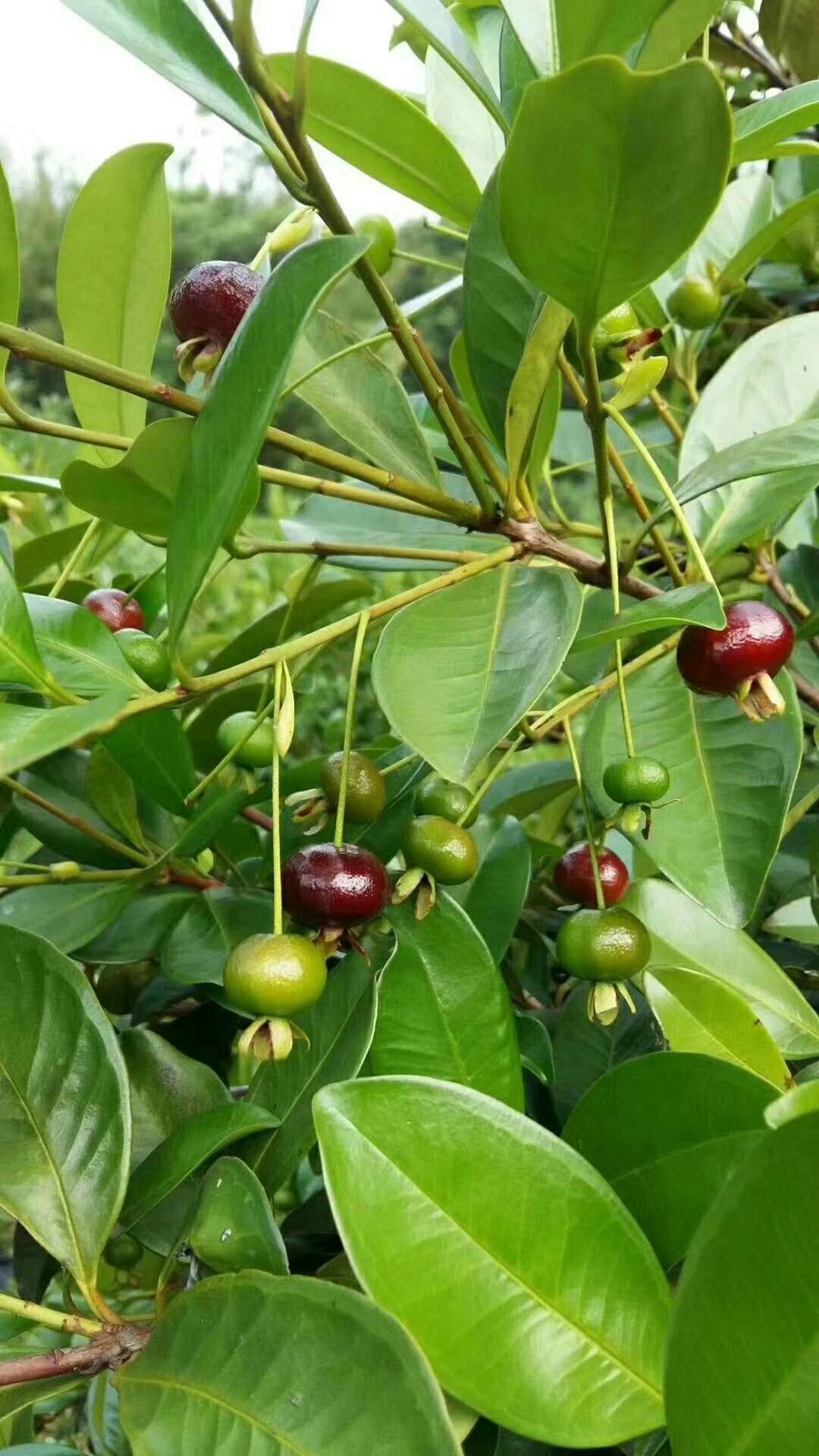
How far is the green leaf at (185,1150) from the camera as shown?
58cm

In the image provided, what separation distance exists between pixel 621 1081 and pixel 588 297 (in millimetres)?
382

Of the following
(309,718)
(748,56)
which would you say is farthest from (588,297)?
Answer: (309,718)

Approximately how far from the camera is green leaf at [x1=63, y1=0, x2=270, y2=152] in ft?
1.66

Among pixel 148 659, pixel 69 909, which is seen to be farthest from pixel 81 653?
pixel 69 909

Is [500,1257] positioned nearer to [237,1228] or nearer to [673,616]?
[237,1228]

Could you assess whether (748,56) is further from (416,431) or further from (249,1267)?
(249,1267)

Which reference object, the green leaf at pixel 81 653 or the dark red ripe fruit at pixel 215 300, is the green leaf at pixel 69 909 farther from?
the dark red ripe fruit at pixel 215 300

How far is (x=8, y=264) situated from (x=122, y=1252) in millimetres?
597

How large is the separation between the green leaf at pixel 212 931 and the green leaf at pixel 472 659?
30cm

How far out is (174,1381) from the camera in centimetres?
52

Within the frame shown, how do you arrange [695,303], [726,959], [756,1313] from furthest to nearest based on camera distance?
[695,303] → [726,959] → [756,1313]

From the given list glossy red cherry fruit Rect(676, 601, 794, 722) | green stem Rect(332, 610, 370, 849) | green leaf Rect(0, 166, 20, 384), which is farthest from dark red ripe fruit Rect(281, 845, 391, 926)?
green leaf Rect(0, 166, 20, 384)

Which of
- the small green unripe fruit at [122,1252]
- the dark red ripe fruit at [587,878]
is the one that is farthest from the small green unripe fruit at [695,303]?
the small green unripe fruit at [122,1252]

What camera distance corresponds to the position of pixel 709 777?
708mm
